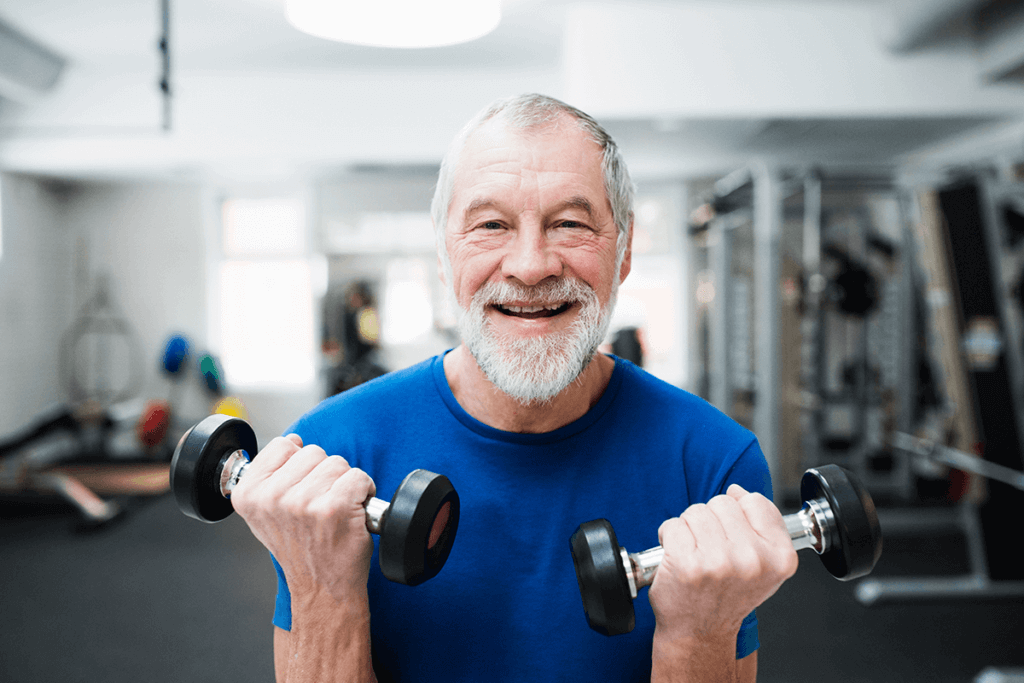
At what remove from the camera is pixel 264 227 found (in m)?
5.65

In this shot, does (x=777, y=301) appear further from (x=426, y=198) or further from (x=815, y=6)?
(x=426, y=198)

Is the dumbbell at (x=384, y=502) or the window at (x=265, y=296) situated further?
the window at (x=265, y=296)

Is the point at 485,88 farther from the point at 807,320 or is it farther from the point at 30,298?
the point at 30,298

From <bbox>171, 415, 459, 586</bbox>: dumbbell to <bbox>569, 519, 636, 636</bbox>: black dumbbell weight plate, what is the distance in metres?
0.18

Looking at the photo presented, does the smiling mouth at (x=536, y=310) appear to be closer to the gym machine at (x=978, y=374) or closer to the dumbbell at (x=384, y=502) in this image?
the dumbbell at (x=384, y=502)

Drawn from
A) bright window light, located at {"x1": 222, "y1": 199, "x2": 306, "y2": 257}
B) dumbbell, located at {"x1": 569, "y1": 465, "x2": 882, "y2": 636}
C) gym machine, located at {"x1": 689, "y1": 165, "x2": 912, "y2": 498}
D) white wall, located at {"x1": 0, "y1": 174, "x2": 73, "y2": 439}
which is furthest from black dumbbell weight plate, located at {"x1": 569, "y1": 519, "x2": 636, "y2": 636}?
white wall, located at {"x1": 0, "y1": 174, "x2": 73, "y2": 439}

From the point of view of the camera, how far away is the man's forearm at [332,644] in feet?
2.66

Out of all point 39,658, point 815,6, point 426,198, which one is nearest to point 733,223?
point 815,6

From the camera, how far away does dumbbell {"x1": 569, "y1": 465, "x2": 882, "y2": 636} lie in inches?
27.1

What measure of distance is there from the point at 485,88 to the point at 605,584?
4.45m

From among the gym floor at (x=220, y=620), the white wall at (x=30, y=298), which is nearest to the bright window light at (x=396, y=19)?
the gym floor at (x=220, y=620)

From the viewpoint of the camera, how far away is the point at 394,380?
103 cm

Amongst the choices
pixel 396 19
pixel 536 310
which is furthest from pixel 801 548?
pixel 396 19

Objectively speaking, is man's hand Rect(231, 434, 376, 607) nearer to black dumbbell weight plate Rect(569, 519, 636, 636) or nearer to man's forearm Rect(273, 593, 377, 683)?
man's forearm Rect(273, 593, 377, 683)
